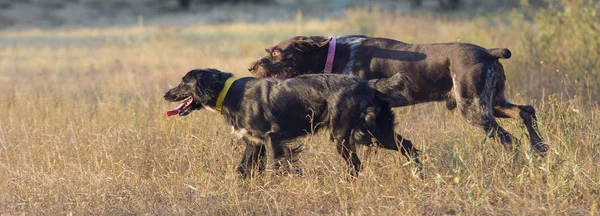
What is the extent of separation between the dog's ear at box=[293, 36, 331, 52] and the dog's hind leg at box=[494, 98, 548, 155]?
1.64 meters

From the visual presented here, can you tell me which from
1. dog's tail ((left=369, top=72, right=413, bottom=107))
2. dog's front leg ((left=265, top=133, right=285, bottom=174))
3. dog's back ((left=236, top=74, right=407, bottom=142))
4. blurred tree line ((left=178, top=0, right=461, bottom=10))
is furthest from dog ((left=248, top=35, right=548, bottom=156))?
blurred tree line ((left=178, top=0, right=461, bottom=10))

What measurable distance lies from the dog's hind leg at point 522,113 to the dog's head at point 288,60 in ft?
5.44

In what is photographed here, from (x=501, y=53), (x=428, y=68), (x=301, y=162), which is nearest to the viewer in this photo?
(x=301, y=162)

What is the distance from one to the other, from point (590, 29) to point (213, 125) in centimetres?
569

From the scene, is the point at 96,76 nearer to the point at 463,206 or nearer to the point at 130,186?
the point at 130,186

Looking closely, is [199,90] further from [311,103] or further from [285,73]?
[285,73]

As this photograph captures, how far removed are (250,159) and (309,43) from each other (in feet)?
4.73

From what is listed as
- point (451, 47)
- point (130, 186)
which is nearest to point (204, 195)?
point (130, 186)

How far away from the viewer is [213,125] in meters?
7.67

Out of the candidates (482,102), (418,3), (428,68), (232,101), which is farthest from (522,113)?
(418,3)

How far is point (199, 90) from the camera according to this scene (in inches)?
252

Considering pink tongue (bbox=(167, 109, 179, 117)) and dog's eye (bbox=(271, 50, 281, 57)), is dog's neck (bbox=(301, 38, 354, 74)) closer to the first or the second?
dog's eye (bbox=(271, 50, 281, 57))

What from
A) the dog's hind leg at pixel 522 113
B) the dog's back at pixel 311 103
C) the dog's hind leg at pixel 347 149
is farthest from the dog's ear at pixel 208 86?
the dog's hind leg at pixel 522 113

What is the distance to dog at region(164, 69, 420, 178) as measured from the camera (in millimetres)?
6134
